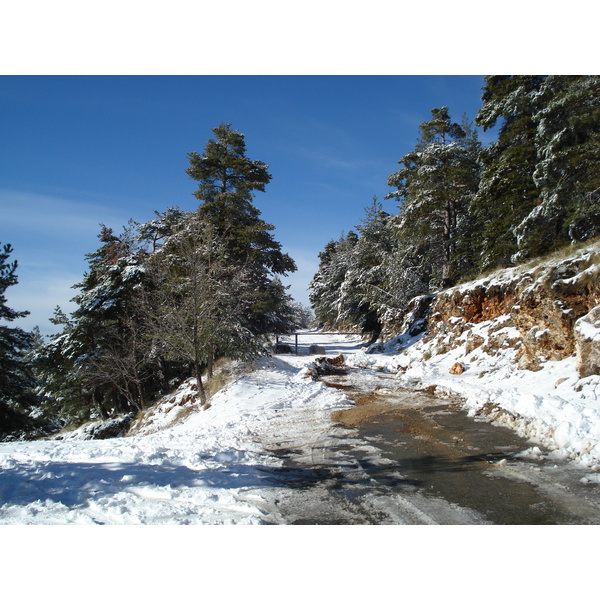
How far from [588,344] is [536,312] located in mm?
3847

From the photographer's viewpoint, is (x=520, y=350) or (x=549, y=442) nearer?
(x=549, y=442)

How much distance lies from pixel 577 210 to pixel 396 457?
11206mm

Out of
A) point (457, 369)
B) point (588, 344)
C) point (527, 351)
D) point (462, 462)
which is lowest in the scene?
point (462, 462)

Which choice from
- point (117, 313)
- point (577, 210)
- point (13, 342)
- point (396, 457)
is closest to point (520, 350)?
point (577, 210)

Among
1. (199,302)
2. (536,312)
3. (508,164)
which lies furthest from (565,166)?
(199,302)

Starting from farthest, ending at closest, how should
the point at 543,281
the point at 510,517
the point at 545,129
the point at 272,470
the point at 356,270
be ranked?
the point at 356,270 < the point at 545,129 < the point at 543,281 < the point at 272,470 < the point at 510,517

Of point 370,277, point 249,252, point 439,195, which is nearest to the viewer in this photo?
point 249,252

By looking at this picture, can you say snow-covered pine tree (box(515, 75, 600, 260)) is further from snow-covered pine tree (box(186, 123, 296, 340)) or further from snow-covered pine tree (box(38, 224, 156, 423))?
snow-covered pine tree (box(38, 224, 156, 423))

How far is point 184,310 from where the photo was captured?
47.6ft

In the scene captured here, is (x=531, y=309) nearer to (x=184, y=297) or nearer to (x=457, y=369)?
(x=457, y=369)

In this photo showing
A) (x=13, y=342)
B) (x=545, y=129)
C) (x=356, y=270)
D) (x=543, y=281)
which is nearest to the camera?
(x=543, y=281)

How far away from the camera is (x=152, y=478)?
5.30 metres

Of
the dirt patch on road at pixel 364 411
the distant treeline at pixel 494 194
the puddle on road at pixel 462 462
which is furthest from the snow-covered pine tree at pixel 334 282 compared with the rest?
the puddle on road at pixel 462 462

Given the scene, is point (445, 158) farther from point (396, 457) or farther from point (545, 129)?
point (396, 457)
